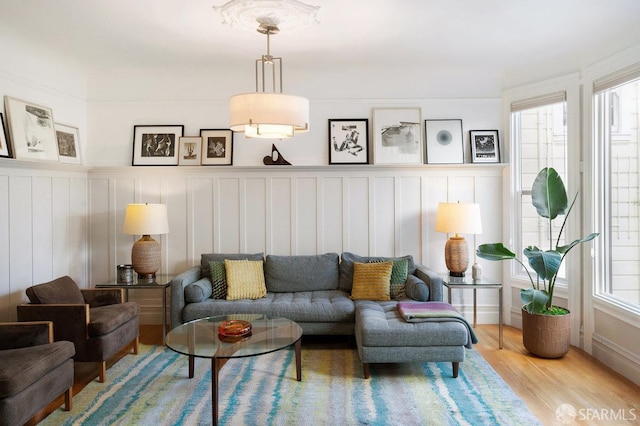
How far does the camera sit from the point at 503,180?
4.86 m

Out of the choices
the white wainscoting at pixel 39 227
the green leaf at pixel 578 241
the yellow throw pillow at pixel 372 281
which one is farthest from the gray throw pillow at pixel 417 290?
the white wainscoting at pixel 39 227

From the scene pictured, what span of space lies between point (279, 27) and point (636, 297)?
3.41 metres

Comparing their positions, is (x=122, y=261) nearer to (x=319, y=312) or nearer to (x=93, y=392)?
(x=93, y=392)

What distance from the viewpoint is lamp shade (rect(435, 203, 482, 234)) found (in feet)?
14.2

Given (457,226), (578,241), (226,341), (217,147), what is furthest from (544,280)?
(217,147)

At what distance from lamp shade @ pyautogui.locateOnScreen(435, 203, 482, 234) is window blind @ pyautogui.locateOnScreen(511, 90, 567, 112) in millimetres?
1210

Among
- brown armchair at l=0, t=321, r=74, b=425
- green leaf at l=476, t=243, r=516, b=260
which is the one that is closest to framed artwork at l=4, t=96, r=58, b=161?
brown armchair at l=0, t=321, r=74, b=425

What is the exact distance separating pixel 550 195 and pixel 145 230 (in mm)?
3724

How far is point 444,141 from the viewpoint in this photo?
489 centimetres

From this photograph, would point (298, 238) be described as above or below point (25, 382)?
above

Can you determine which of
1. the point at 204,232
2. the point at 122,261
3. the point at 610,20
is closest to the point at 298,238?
the point at 204,232

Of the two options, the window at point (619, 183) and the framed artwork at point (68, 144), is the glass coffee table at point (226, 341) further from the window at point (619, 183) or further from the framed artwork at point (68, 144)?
the window at point (619, 183)

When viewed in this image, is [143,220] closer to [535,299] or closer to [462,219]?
[462,219]

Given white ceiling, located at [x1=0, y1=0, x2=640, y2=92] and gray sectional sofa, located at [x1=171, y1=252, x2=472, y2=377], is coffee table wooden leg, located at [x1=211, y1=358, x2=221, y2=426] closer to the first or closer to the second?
gray sectional sofa, located at [x1=171, y1=252, x2=472, y2=377]
